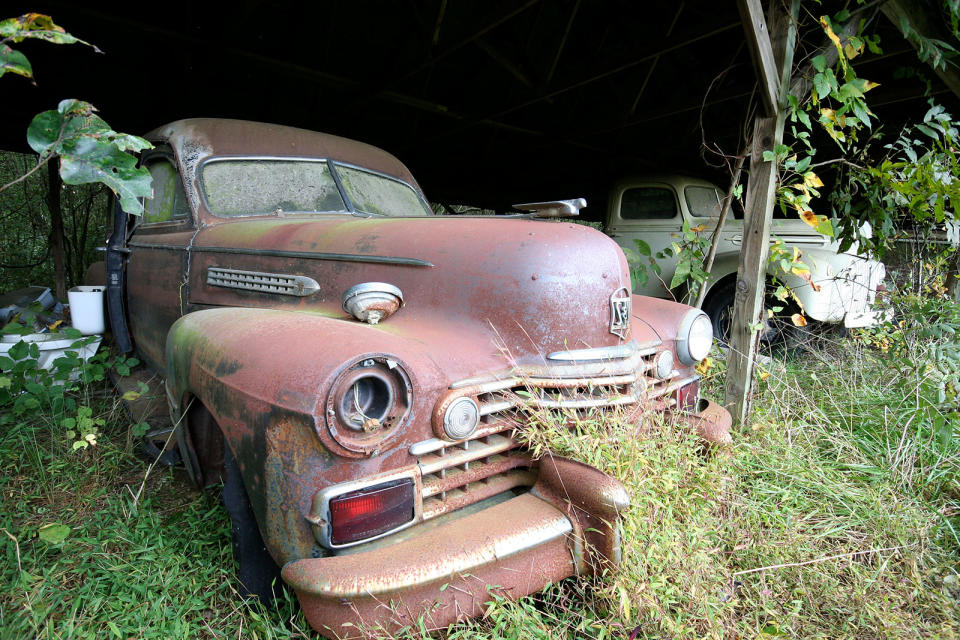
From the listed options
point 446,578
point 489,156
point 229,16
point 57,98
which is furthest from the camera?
point 489,156

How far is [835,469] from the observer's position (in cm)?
239

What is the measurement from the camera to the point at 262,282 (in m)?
2.29

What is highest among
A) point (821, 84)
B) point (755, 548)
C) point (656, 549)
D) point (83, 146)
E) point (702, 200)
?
point (821, 84)

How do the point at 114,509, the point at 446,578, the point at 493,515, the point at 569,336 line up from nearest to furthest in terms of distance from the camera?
1. the point at 446,578
2. the point at 493,515
3. the point at 569,336
4. the point at 114,509

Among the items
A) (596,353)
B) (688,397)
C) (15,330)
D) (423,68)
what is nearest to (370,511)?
Result: (596,353)

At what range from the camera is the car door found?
275 cm

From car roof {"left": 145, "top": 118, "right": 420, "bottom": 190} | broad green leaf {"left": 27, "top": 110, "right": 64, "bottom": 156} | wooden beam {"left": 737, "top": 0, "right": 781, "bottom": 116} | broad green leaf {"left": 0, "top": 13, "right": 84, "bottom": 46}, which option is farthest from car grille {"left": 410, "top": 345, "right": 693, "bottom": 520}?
car roof {"left": 145, "top": 118, "right": 420, "bottom": 190}

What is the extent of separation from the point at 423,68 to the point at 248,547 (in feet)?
16.8

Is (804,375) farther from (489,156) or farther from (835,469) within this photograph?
(489,156)

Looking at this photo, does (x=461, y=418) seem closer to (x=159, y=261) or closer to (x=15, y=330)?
(x=159, y=261)

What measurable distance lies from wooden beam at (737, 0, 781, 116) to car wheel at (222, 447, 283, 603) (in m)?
2.98

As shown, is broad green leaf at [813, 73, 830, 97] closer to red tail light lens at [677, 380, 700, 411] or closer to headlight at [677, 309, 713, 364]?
headlight at [677, 309, 713, 364]

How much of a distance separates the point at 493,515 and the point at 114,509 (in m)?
1.71

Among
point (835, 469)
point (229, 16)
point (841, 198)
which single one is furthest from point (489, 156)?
point (835, 469)
